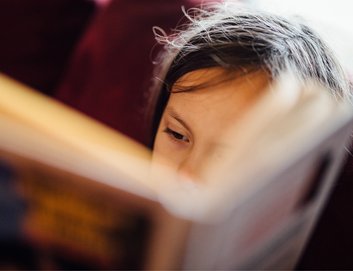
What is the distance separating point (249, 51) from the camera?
82cm

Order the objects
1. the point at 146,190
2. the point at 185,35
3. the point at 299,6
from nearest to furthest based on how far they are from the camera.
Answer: the point at 146,190 → the point at 185,35 → the point at 299,6

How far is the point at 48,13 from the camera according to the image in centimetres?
143

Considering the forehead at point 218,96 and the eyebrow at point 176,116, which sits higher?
the forehead at point 218,96

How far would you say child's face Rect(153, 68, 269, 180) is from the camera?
78 cm

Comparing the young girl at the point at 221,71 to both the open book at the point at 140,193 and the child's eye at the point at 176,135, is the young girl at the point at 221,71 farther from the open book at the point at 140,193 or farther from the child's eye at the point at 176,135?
the open book at the point at 140,193

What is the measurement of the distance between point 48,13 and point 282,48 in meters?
0.76

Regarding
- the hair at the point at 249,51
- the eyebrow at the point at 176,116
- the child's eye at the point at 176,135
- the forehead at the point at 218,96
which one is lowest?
the child's eye at the point at 176,135

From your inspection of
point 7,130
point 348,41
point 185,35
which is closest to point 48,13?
point 185,35

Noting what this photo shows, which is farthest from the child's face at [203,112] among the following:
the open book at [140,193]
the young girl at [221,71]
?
the open book at [140,193]

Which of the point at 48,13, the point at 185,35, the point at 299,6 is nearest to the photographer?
the point at 185,35

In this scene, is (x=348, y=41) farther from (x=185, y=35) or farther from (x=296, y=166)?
(x=296, y=166)

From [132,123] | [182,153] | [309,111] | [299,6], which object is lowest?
[132,123]

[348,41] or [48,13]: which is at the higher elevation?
[348,41]

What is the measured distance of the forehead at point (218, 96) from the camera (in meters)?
0.78
